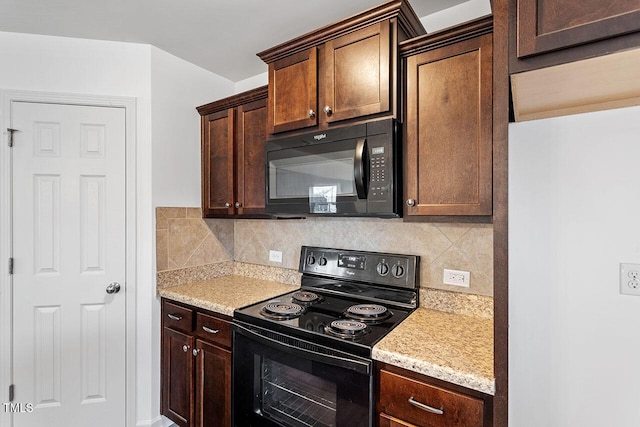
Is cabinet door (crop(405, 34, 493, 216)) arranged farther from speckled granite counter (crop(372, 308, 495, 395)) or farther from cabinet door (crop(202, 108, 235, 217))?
cabinet door (crop(202, 108, 235, 217))

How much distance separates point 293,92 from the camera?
69.1 inches

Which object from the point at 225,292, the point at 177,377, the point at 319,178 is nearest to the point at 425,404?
the point at 319,178

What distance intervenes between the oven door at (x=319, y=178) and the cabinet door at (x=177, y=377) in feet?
3.30

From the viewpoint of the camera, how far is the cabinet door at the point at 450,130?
131 cm

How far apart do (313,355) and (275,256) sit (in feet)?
3.59

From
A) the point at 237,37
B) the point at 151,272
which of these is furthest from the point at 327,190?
the point at 151,272

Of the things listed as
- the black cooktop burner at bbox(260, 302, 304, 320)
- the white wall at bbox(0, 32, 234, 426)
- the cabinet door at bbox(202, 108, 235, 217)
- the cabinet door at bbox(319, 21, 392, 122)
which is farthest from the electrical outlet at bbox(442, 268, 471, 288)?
the white wall at bbox(0, 32, 234, 426)

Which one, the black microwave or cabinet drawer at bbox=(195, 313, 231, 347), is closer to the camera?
the black microwave

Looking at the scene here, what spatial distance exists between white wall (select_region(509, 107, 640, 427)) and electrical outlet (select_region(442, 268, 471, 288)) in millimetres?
276

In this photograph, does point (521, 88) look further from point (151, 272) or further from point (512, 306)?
point (151, 272)

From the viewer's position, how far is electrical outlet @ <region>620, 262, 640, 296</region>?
3.76ft

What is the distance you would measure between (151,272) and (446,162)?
189 cm

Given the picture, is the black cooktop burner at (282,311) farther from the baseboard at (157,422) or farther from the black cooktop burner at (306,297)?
the baseboard at (157,422)

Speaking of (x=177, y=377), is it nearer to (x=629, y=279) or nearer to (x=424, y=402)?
(x=424, y=402)
